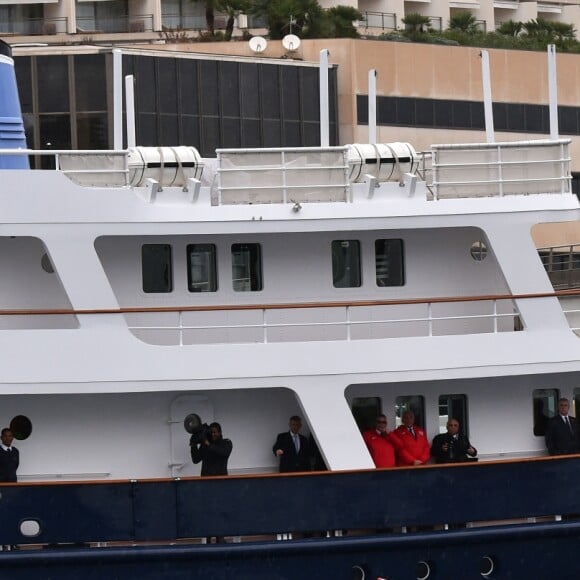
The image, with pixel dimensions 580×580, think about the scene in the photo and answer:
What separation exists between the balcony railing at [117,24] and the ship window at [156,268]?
156 ft

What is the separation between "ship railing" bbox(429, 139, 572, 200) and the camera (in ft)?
59.5

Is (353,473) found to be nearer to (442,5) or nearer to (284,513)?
(284,513)

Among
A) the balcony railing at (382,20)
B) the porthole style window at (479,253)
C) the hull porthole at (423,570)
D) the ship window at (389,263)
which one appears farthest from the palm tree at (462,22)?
the hull porthole at (423,570)

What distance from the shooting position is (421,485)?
1706 cm

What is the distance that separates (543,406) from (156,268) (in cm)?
502

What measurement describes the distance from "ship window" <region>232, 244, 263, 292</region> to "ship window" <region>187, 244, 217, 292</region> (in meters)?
→ 0.25

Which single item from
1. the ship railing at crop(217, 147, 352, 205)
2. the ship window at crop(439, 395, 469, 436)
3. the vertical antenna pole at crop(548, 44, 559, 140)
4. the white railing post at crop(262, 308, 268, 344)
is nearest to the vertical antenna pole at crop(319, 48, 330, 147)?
the ship railing at crop(217, 147, 352, 205)

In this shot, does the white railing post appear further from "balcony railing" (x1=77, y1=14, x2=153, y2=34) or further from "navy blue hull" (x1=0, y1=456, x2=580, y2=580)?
"balcony railing" (x1=77, y1=14, x2=153, y2=34)

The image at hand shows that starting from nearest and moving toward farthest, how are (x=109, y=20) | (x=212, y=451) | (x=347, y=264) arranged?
(x=212, y=451), (x=347, y=264), (x=109, y=20)

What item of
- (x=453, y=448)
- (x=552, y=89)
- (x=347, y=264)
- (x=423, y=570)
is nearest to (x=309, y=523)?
(x=423, y=570)

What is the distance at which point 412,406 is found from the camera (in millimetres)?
18109

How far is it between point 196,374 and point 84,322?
1386 mm

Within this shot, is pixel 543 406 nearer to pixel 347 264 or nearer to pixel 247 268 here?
pixel 347 264

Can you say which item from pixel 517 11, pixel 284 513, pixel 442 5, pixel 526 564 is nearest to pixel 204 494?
pixel 284 513
